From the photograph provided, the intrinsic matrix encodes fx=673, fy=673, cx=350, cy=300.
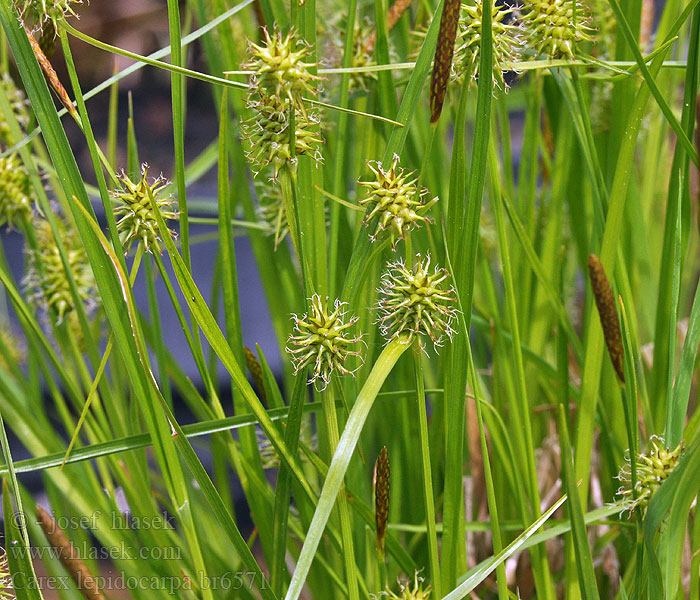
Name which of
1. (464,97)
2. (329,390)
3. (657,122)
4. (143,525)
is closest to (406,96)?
(464,97)

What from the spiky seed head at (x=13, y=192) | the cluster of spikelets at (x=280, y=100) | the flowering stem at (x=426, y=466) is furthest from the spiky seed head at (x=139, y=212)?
the spiky seed head at (x=13, y=192)

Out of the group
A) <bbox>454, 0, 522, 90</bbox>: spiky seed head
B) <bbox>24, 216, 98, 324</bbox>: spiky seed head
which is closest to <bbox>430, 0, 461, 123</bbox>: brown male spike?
<bbox>454, 0, 522, 90</bbox>: spiky seed head

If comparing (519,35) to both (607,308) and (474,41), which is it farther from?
(607,308)

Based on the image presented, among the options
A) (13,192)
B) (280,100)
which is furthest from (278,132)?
Result: (13,192)

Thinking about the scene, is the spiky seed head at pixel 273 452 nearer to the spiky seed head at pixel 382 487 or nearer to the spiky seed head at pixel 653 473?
the spiky seed head at pixel 382 487

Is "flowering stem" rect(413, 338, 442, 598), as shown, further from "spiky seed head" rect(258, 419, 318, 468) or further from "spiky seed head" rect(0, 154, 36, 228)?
"spiky seed head" rect(0, 154, 36, 228)
